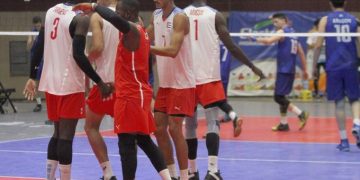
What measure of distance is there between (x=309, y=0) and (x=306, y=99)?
11.1 ft

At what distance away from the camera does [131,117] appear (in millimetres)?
7539

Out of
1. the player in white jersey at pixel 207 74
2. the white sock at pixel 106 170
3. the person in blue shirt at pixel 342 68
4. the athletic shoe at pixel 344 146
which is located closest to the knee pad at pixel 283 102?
the person in blue shirt at pixel 342 68

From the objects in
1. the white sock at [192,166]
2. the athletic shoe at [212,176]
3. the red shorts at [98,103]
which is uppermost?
the red shorts at [98,103]

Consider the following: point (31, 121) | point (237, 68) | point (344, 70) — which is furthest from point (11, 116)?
point (344, 70)

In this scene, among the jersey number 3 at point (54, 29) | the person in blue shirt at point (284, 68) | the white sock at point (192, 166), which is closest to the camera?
the jersey number 3 at point (54, 29)

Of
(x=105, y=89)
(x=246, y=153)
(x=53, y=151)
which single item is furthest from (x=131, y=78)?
(x=246, y=153)

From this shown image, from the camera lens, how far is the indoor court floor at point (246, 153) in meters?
9.92

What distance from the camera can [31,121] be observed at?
18.0 m

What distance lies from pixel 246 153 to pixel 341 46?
2281 millimetres

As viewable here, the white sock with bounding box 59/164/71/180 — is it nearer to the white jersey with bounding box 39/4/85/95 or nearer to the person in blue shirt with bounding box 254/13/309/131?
the white jersey with bounding box 39/4/85/95

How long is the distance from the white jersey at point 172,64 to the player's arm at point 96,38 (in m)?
0.62

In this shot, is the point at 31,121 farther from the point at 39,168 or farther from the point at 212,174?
the point at 212,174

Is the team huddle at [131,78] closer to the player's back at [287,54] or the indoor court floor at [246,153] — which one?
the indoor court floor at [246,153]

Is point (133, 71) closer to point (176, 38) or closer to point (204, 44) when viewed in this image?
point (176, 38)
